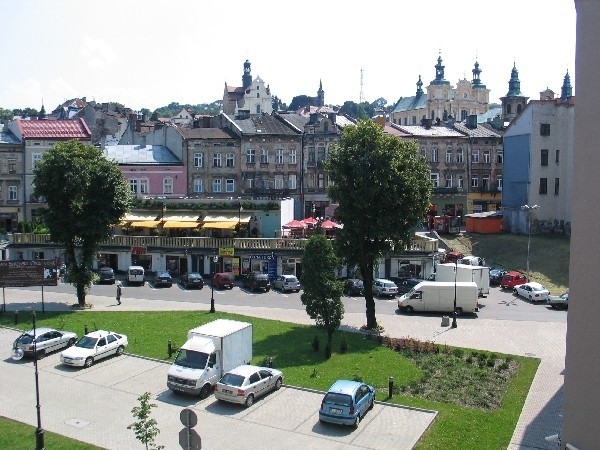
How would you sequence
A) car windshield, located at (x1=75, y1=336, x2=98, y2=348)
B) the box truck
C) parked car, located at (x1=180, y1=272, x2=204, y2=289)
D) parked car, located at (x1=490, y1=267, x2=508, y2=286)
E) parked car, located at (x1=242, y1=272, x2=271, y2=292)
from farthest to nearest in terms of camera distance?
parked car, located at (x1=490, y1=267, x2=508, y2=286) < parked car, located at (x1=180, y1=272, x2=204, y2=289) < parked car, located at (x1=242, y1=272, x2=271, y2=292) < the box truck < car windshield, located at (x1=75, y1=336, x2=98, y2=348)

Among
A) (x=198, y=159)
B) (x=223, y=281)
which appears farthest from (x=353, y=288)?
(x=198, y=159)

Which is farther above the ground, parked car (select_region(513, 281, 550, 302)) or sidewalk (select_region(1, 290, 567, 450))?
parked car (select_region(513, 281, 550, 302))

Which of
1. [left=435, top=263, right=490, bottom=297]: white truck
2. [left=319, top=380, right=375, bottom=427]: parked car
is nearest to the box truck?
[left=435, top=263, right=490, bottom=297]: white truck

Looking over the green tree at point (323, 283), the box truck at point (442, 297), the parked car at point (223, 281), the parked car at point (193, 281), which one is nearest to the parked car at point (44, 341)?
the green tree at point (323, 283)

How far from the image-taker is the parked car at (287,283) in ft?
172

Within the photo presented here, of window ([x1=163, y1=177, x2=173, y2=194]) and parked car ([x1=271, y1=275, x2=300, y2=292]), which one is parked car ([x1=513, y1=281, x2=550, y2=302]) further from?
window ([x1=163, y1=177, x2=173, y2=194])

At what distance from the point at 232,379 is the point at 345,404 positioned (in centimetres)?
516

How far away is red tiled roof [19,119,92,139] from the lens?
7069cm

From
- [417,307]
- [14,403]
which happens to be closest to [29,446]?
[14,403]

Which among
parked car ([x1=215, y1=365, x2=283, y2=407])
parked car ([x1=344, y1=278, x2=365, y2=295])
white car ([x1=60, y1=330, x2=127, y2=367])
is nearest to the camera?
parked car ([x1=215, y1=365, x2=283, y2=407])

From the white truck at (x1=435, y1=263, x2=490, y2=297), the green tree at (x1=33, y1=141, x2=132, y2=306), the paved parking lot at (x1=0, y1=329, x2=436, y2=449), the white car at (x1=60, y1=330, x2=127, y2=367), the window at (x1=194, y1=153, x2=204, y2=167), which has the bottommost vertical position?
the paved parking lot at (x1=0, y1=329, x2=436, y2=449)

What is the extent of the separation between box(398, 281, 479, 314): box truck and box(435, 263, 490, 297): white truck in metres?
4.37

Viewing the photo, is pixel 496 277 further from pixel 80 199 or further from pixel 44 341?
pixel 44 341

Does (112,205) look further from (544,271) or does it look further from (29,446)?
(544,271)
